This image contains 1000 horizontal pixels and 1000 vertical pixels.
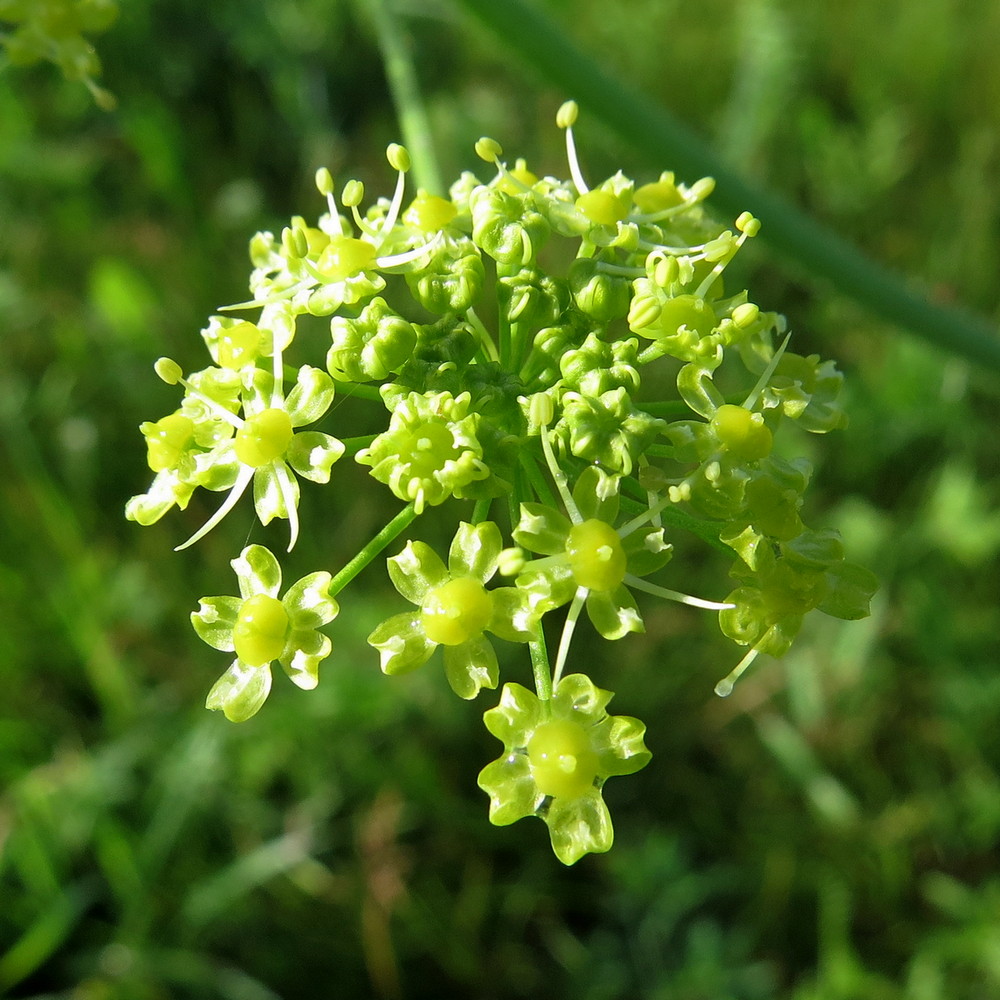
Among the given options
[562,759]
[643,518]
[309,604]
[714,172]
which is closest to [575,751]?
[562,759]

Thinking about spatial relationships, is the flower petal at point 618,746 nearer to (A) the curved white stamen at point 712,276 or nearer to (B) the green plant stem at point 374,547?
(B) the green plant stem at point 374,547

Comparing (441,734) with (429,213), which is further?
(441,734)

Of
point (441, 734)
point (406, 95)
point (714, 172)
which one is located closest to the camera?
point (714, 172)

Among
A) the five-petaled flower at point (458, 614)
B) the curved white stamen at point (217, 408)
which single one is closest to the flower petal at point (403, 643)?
the five-petaled flower at point (458, 614)

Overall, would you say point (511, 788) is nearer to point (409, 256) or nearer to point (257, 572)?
point (257, 572)

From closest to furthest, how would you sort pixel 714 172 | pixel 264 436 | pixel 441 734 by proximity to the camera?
1. pixel 264 436
2. pixel 714 172
3. pixel 441 734

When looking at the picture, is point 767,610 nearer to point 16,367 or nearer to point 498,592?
point 498,592

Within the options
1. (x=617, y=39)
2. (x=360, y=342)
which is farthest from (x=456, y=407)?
(x=617, y=39)
